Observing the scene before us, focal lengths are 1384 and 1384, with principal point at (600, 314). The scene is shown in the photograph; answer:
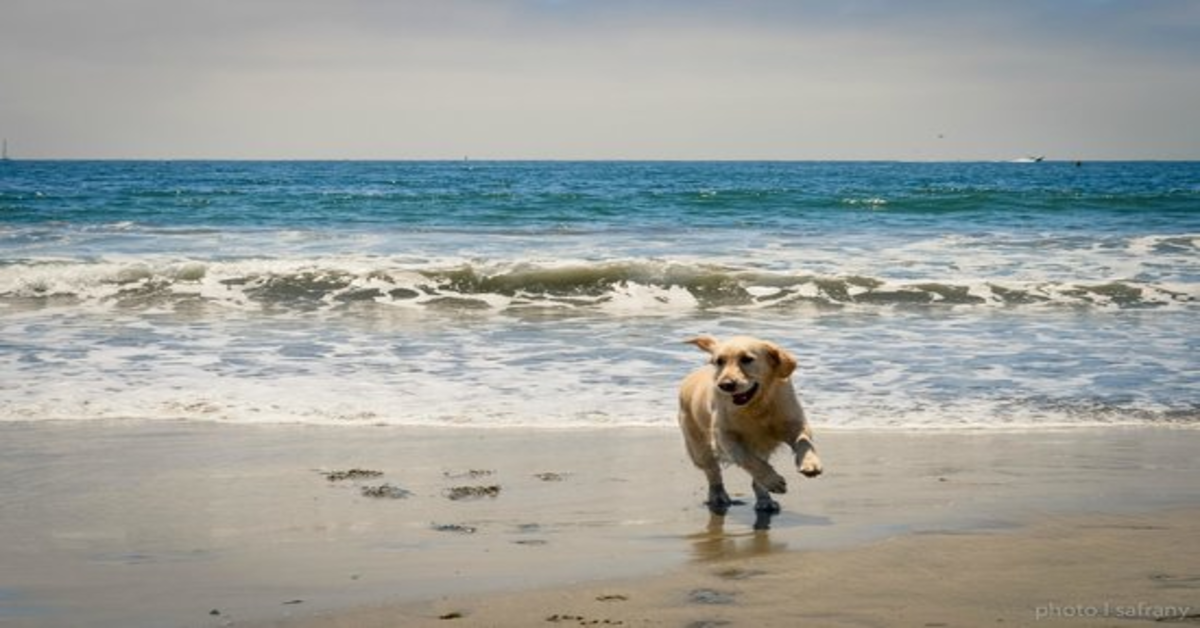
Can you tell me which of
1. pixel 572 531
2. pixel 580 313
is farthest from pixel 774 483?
pixel 580 313

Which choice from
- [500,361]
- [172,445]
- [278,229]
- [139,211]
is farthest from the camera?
[139,211]

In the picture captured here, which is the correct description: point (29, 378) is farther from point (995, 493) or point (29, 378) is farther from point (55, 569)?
point (995, 493)

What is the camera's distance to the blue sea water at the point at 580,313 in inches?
381

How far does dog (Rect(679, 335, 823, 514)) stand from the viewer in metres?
5.99

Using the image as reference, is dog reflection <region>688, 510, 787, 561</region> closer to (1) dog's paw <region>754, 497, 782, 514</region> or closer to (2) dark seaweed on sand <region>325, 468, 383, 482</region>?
(1) dog's paw <region>754, 497, 782, 514</region>

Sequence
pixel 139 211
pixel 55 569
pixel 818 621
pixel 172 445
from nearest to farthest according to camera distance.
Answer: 1. pixel 818 621
2. pixel 55 569
3. pixel 172 445
4. pixel 139 211

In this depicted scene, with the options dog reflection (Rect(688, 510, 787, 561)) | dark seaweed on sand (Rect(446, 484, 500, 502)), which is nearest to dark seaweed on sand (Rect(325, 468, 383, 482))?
dark seaweed on sand (Rect(446, 484, 500, 502))

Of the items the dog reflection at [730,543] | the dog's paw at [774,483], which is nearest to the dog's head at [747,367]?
the dog's paw at [774,483]

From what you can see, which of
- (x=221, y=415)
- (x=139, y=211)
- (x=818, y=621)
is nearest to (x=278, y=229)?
(x=139, y=211)

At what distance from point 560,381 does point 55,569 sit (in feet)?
18.1

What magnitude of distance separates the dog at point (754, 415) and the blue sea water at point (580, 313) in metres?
2.54

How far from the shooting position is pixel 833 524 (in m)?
6.09

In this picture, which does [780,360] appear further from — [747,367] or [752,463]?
[752,463]

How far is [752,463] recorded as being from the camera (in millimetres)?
6129
